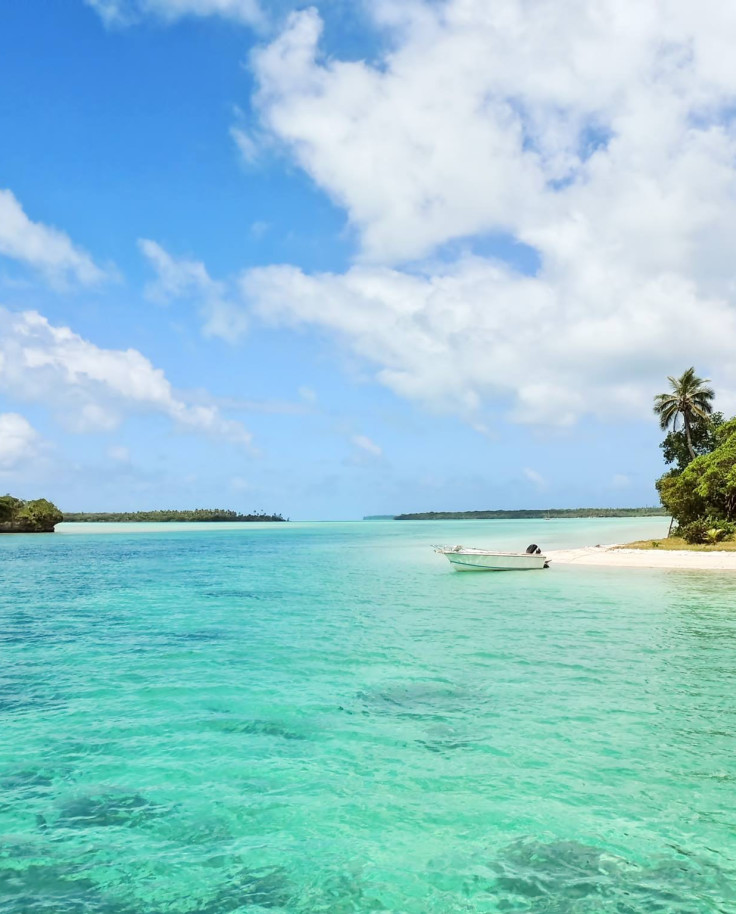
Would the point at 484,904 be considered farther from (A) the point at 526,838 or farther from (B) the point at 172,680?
(B) the point at 172,680

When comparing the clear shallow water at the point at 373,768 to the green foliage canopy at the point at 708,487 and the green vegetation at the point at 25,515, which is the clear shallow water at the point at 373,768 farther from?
the green vegetation at the point at 25,515

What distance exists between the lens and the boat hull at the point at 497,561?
125ft

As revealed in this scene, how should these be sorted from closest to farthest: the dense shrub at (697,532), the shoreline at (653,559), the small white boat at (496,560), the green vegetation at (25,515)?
the shoreline at (653,559) → the small white boat at (496,560) → the dense shrub at (697,532) → the green vegetation at (25,515)

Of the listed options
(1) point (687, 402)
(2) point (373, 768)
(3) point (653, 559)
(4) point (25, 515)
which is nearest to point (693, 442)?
(1) point (687, 402)

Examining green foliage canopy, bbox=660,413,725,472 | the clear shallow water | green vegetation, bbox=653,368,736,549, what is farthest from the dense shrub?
the clear shallow water

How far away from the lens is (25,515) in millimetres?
113938

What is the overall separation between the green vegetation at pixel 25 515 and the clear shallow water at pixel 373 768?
104 m

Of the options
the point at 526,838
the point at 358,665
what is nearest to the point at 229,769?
the point at 526,838

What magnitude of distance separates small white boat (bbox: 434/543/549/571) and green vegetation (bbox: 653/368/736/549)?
1462cm

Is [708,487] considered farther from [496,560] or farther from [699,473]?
[496,560]

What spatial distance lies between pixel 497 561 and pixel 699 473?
19.4 metres

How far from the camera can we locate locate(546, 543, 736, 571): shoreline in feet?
123

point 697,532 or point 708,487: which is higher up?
point 708,487

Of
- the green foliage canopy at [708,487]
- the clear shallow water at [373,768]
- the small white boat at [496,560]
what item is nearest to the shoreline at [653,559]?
the green foliage canopy at [708,487]
